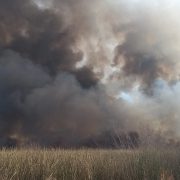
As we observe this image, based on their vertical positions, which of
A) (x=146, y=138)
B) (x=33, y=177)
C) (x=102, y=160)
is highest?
(x=146, y=138)

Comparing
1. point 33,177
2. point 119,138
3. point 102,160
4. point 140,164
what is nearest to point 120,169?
point 140,164

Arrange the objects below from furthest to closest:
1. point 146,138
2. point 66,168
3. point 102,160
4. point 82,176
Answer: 1. point 146,138
2. point 102,160
3. point 66,168
4. point 82,176

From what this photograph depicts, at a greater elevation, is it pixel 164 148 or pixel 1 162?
pixel 164 148

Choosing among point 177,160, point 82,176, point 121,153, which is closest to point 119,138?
point 121,153

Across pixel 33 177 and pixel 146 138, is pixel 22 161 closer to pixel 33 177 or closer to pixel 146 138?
pixel 33 177

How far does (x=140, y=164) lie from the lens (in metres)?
10.9

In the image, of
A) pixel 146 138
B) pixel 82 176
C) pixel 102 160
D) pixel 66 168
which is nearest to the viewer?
pixel 82 176

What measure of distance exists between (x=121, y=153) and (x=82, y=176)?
3563mm

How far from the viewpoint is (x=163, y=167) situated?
34.6ft

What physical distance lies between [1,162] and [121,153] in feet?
→ 13.1

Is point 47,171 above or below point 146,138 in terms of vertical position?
below

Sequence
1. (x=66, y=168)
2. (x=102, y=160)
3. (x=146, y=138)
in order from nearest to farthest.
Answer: (x=66, y=168), (x=102, y=160), (x=146, y=138)

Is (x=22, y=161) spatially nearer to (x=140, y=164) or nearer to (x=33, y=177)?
(x=33, y=177)

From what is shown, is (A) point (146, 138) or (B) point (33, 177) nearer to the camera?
(B) point (33, 177)
